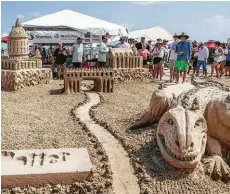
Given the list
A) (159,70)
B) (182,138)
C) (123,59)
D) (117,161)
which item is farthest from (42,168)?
(159,70)

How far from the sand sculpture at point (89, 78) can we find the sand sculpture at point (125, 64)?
1.72 metres

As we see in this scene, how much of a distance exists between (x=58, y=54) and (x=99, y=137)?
795 centimetres

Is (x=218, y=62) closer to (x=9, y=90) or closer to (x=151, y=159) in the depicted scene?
(x=9, y=90)

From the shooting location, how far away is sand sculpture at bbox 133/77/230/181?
15.3 ft

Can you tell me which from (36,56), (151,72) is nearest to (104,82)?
(36,56)

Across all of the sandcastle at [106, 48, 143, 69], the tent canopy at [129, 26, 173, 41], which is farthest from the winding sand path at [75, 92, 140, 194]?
the tent canopy at [129, 26, 173, 41]

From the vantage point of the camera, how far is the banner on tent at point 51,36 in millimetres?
18234

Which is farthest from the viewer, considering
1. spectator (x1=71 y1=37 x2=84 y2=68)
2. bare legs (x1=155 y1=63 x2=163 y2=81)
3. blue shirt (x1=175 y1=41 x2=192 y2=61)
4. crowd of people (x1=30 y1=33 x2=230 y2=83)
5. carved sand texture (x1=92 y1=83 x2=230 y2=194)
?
bare legs (x1=155 y1=63 x2=163 y2=81)

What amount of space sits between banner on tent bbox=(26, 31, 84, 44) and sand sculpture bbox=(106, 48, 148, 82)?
5.11 m

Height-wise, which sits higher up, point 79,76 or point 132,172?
point 79,76

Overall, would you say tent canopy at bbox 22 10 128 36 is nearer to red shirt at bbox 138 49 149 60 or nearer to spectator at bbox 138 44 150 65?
spectator at bbox 138 44 150 65

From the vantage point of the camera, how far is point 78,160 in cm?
491

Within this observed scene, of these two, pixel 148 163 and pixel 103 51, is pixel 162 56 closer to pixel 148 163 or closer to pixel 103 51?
pixel 103 51

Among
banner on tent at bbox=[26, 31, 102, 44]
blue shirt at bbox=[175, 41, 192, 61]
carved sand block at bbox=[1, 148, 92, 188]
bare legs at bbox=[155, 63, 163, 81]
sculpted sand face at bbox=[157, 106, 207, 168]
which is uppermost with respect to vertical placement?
banner on tent at bbox=[26, 31, 102, 44]
